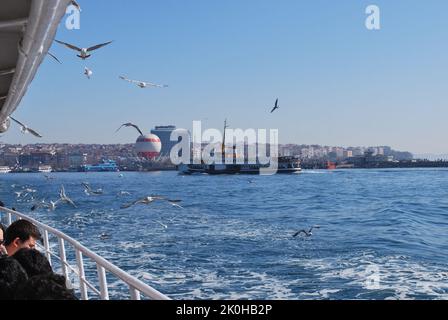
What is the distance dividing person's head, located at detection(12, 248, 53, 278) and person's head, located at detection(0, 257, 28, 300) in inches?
11.9

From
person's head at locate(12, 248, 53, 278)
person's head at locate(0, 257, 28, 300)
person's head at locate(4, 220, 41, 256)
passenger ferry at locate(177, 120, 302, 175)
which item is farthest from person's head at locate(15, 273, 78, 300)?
passenger ferry at locate(177, 120, 302, 175)

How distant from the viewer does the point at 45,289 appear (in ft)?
5.99

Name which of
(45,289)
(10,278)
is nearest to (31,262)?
(10,278)

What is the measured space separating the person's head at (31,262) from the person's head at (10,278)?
30 cm

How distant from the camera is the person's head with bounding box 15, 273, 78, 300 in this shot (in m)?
1.82

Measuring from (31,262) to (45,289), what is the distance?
1.72ft

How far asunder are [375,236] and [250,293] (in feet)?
29.4

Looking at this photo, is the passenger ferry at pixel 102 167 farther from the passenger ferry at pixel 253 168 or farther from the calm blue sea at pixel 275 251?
the calm blue sea at pixel 275 251

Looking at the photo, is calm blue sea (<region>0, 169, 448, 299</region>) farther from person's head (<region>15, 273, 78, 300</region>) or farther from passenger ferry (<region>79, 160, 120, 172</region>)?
passenger ferry (<region>79, 160, 120, 172</region>)

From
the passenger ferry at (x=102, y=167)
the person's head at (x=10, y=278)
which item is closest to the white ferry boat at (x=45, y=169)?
the passenger ferry at (x=102, y=167)

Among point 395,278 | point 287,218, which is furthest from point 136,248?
point 287,218

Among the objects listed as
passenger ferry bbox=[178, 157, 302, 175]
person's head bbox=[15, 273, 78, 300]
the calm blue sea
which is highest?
person's head bbox=[15, 273, 78, 300]

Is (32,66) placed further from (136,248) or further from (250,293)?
(136,248)

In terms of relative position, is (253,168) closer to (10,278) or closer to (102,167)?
(102,167)
